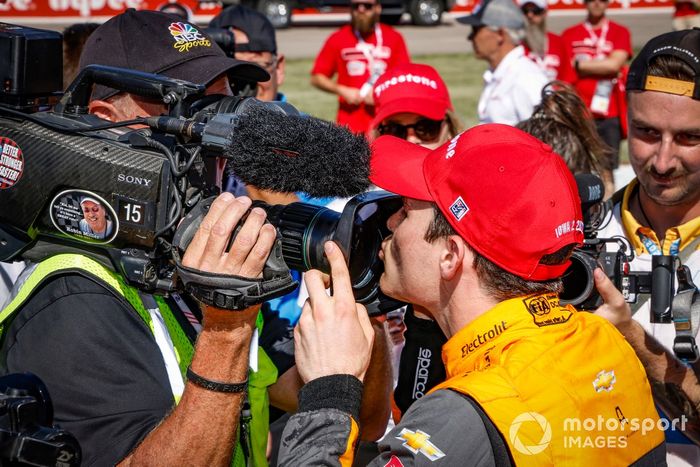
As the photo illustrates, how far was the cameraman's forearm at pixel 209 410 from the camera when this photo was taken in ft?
6.15

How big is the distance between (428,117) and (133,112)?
2.46 meters

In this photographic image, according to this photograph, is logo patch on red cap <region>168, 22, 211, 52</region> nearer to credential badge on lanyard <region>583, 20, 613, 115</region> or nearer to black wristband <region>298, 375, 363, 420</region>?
black wristband <region>298, 375, 363, 420</region>

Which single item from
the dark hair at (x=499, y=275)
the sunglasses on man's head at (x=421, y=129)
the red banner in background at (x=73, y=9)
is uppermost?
the dark hair at (x=499, y=275)

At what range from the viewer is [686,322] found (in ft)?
7.78

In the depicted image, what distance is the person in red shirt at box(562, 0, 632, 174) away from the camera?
772 cm

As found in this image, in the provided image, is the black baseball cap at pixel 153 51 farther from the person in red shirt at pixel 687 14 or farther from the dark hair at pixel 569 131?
the person in red shirt at pixel 687 14

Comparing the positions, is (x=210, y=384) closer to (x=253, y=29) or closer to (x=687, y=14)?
(x=253, y=29)

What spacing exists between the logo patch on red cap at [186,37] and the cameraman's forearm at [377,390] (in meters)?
0.96

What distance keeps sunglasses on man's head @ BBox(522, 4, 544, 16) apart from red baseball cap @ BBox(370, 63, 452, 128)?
129 inches

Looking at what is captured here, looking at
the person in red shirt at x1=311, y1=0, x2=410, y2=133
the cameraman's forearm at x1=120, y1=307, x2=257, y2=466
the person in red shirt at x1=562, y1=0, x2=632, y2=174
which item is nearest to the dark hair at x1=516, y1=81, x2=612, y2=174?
the cameraman's forearm at x1=120, y1=307, x2=257, y2=466

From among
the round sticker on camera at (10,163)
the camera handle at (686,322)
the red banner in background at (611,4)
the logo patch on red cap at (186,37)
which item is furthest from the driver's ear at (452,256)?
the red banner in background at (611,4)

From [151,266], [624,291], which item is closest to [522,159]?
[624,291]

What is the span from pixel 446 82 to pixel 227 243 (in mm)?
13878

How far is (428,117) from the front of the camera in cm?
449
